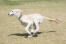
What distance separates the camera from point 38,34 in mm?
10234

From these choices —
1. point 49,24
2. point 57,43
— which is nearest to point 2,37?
point 57,43

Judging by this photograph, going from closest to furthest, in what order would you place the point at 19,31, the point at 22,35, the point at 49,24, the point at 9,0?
1. the point at 22,35
2. the point at 19,31
3. the point at 49,24
4. the point at 9,0

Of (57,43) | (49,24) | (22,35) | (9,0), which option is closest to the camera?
(57,43)

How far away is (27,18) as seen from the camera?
9.46 m

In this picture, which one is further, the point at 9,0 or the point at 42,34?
the point at 9,0

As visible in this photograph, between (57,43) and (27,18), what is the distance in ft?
5.47

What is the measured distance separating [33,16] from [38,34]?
1081 millimetres

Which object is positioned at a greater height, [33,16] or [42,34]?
[33,16]

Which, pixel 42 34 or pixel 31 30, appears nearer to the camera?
pixel 31 30

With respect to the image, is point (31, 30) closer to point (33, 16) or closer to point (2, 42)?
point (33, 16)

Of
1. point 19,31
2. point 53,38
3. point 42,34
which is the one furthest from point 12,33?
point 53,38

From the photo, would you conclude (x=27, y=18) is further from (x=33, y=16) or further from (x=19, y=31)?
(x=19, y=31)

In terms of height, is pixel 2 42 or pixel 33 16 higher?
pixel 33 16

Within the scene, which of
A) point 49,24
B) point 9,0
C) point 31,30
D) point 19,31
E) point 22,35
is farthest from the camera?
point 9,0
